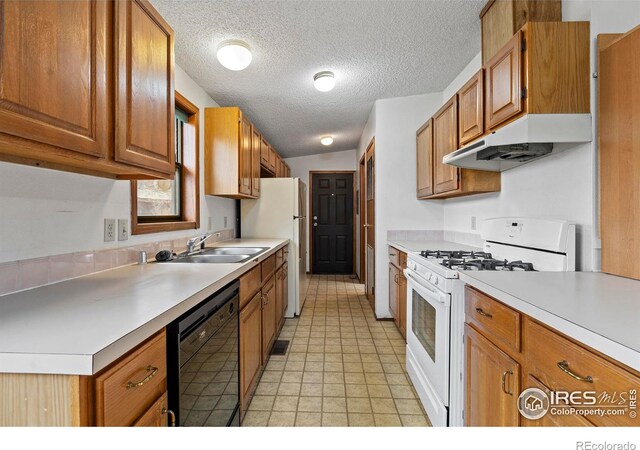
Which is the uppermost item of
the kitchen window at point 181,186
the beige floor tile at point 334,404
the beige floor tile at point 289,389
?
the kitchen window at point 181,186

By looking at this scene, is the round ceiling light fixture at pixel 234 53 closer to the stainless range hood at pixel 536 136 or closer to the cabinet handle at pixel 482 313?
the stainless range hood at pixel 536 136

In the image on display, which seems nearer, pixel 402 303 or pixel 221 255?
pixel 221 255

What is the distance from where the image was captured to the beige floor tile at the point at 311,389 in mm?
2006

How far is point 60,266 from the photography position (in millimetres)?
1258

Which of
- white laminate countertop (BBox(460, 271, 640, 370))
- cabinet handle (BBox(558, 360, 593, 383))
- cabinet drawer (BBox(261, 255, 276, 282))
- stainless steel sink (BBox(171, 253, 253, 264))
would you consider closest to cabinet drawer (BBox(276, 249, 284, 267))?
cabinet drawer (BBox(261, 255, 276, 282))

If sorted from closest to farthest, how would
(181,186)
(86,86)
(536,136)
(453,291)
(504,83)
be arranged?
(86,86)
(536,136)
(453,291)
(504,83)
(181,186)

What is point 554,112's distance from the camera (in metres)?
1.44

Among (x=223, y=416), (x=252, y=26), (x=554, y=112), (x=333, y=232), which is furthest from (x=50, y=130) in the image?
(x=333, y=232)

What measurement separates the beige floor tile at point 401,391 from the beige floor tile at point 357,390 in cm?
18

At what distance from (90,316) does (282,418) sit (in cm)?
135

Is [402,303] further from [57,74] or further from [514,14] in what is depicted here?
[57,74]

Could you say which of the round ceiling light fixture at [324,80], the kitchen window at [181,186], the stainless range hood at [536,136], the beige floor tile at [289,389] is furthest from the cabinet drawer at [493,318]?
the round ceiling light fixture at [324,80]

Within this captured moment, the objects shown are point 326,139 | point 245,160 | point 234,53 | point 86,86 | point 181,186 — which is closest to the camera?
point 86,86

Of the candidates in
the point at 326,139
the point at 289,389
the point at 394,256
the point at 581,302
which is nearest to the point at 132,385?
the point at 581,302
